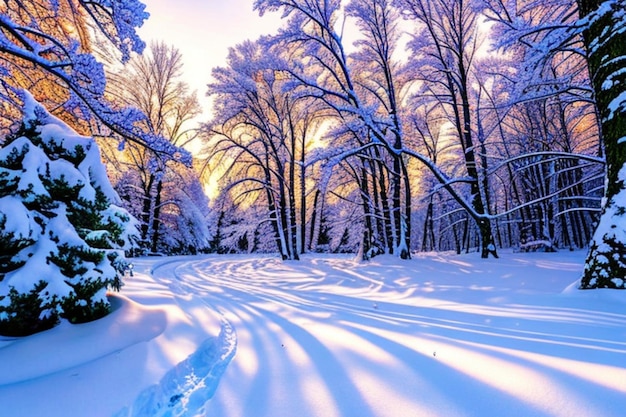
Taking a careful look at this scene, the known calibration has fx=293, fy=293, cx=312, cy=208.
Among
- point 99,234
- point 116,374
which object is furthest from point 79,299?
point 116,374

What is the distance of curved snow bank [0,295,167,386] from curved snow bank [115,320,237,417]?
26.5 inches

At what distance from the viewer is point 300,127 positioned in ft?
52.3

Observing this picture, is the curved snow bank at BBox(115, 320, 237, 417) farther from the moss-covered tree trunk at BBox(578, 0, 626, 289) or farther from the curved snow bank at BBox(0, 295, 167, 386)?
the moss-covered tree trunk at BBox(578, 0, 626, 289)

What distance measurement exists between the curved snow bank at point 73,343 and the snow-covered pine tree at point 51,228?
0.18m

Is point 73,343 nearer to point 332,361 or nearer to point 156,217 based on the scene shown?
point 332,361

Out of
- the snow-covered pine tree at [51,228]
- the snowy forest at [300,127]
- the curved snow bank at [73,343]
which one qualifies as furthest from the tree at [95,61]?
the curved snow bank at [73,343]

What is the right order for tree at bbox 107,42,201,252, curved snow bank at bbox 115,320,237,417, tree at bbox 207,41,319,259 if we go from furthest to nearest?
1. tree at bbox 107,42,201,252
2. tree at bbox 207,41,319,259
3. curved snow bank at bbox 115,320,237,417

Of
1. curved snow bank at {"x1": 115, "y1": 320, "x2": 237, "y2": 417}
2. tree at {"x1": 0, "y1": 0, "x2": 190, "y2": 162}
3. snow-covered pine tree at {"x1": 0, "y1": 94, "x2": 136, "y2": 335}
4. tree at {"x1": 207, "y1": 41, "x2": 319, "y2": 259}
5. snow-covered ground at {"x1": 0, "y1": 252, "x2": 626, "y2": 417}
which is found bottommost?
curved snow bank at {"x1": 115, "y1": 320, "x2": 237, "y2": 417}

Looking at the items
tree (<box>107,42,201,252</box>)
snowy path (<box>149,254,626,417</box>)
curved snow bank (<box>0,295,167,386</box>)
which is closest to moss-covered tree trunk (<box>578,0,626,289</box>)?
snowy path (<box>149,254,626,417</box>)

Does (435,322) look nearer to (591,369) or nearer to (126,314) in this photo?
(591,369)

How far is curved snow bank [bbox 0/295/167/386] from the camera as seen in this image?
220cm

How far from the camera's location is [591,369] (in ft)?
5.82

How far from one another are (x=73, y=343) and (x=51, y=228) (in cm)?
120

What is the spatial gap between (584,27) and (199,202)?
58.8 ft
